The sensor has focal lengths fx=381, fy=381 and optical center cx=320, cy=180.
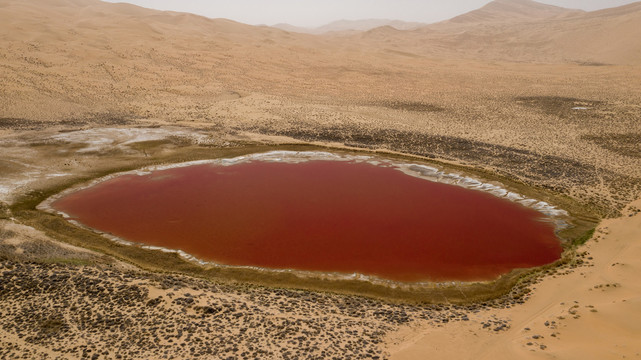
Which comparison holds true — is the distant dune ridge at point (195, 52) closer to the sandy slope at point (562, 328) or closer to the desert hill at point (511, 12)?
the sandy slope at point (562, 328)

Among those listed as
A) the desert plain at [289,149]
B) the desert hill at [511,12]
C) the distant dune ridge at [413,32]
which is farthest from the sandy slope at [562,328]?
the desert hill at [511,12]

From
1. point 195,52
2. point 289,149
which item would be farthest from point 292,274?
point 195,52

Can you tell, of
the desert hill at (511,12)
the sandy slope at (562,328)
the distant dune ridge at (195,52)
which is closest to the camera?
the sandy slope at (562,328)

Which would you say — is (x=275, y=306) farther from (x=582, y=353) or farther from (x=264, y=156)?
(x=264, y=156)

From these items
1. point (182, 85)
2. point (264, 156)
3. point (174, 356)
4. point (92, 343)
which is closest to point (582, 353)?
point (174, 356)

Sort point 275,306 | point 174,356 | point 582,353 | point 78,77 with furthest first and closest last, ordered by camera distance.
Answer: point 78,77, point 275,306, point 174,356, point 582,353

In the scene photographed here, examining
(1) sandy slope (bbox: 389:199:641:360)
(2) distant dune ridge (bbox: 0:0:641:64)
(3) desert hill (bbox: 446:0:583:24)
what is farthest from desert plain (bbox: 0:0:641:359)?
(3) desert hill (bbox: 446:0:583:24)

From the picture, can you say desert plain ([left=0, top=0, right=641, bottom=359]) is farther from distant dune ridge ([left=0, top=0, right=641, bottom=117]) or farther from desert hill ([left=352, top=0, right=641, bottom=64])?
desert hill ([left=352, top=0, right=641, bottom=64])
